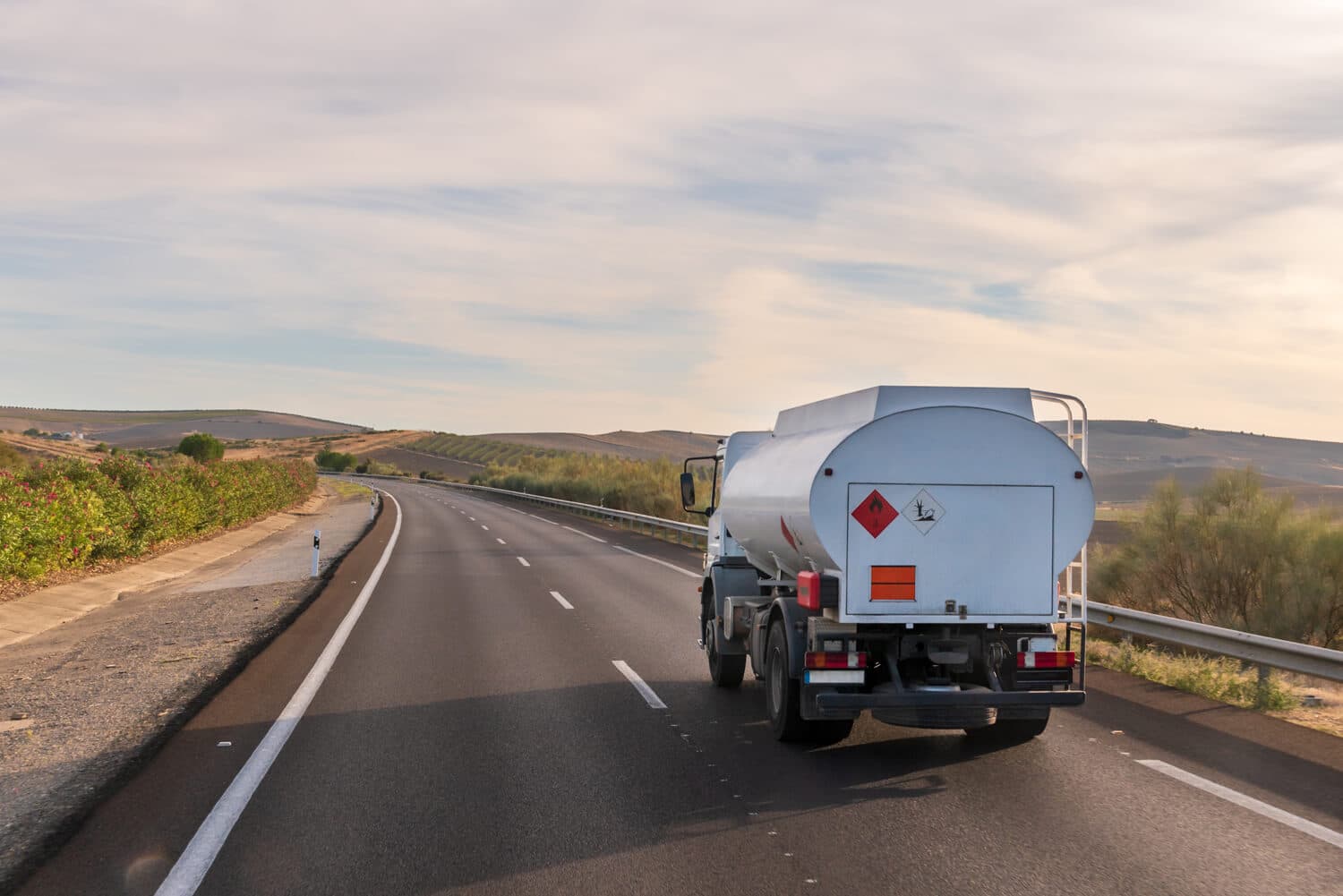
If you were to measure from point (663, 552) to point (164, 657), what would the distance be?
693 inches

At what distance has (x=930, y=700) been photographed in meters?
7.23

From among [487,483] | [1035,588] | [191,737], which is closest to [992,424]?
[1035,588]

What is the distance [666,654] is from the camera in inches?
478

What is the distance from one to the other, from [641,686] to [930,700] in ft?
12.0

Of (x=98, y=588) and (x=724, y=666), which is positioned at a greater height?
(x=724, y=666)

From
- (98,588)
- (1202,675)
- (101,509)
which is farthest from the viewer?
(101,509)

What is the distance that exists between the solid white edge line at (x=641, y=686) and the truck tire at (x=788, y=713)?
1.38 m

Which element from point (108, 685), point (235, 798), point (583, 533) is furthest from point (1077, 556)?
point (583, 533)

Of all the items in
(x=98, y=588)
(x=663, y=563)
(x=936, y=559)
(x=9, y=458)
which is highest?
(x=9, y=458)

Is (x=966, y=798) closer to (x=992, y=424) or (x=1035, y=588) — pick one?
(x=1035, y=588)

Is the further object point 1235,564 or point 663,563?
point 663,563

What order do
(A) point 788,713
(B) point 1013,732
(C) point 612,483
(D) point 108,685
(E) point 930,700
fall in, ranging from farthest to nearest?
(C) point 612,483, (D) point 108,685, (B) point 1013,732, (A) point 788,713, (E) point 930,700

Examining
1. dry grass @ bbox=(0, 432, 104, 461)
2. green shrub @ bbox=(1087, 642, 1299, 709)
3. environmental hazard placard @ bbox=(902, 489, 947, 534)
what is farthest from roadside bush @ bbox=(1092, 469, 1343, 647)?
dry grass @ bbox=(0, 432, 104, 461)

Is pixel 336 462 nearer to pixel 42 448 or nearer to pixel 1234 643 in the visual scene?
pixel 42 448
